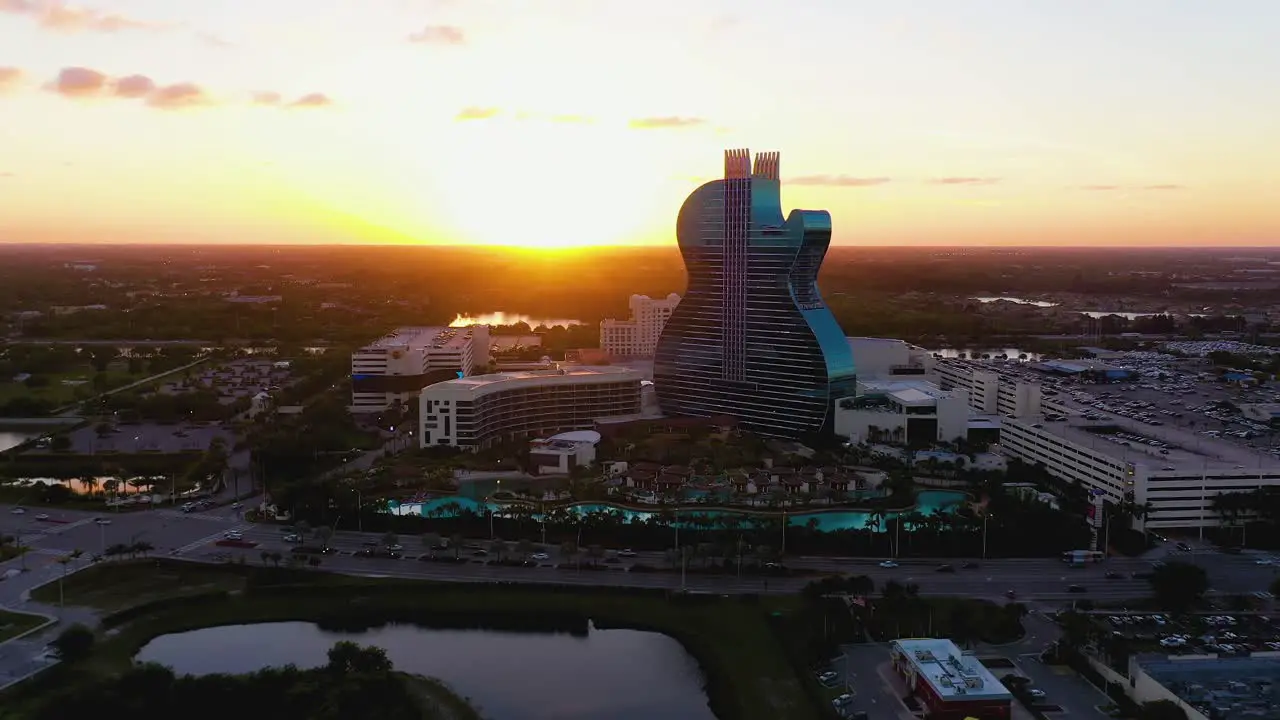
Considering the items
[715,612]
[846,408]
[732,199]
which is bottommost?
[715,612]

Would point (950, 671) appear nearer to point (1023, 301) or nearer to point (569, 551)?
point (569, 551)

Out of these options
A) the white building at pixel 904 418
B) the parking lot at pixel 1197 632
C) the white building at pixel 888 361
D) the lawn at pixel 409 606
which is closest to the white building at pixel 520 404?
the white building at pixel 904 418

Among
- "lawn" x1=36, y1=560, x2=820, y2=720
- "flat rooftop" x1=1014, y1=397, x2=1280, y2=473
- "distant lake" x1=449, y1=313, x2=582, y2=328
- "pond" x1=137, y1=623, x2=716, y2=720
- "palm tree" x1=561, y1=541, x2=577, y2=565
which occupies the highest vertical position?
"distant lake" x1=449, y1=313, x2=582, y2=328

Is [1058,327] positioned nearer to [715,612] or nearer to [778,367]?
[778,367]

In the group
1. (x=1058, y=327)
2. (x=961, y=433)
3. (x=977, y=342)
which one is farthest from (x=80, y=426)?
(x=1058, y=327)

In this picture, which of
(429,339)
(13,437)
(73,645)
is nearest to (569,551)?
(73,645)

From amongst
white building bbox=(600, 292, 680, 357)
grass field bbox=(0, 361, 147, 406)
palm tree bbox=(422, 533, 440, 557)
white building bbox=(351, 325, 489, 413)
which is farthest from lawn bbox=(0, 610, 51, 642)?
white building bbox=(600, 292, 680, 357)

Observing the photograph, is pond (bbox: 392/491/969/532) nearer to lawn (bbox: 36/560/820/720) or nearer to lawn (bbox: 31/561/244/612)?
lawn (bbox: 36/560/820/720)
